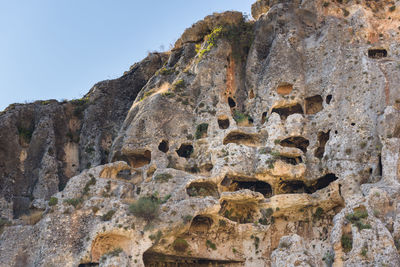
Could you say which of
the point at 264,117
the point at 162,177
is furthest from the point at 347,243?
the point at 264,117

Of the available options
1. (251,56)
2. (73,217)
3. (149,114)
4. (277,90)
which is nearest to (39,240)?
(73,217)

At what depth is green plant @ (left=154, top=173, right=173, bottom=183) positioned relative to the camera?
29.4m

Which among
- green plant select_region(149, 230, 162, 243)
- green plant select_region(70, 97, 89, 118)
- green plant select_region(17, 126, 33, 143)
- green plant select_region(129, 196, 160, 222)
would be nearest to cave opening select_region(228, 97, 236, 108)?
green plant select_region(70, 97, 89, 118)

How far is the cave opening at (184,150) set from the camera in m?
34.4

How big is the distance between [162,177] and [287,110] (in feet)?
35.1

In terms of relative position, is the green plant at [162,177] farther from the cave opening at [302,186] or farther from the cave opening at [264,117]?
the cave opening at [264,117]

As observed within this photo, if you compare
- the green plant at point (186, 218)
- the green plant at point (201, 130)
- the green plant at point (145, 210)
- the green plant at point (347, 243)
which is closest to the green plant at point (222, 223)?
the green plant at point (186, 218)

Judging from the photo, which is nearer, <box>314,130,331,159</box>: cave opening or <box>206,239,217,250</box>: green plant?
<box>206,239,217,250</box>: green plant

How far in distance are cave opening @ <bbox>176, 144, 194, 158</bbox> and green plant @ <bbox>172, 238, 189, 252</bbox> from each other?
285 inches

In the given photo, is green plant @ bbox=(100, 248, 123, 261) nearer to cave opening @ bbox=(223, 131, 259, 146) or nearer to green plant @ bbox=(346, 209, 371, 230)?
cave opening @ bbox=(223, 131, 259, 146)

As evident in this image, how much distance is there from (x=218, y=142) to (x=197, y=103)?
4632 mm

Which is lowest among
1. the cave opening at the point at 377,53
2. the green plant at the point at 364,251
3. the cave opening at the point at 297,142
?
the green plant at the point at 364,251

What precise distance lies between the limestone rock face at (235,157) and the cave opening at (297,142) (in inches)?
3.6

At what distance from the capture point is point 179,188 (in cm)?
2891
